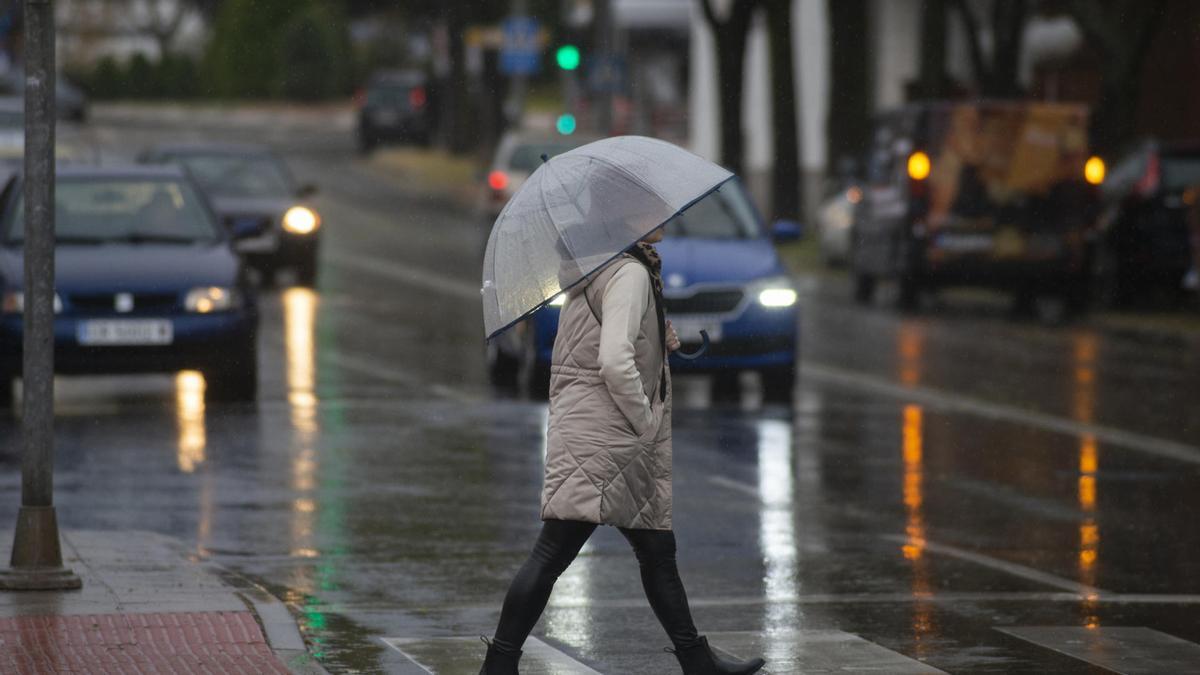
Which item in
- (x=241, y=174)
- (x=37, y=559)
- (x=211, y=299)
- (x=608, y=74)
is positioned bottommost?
(x=37, y=559)

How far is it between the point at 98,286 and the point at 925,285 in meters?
13.2

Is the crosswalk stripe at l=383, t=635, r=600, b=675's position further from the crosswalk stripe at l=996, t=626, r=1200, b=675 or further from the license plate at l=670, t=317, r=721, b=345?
the license plate at l=670, t=317, r=721, b=345

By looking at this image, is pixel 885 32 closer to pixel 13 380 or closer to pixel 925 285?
pixel 925 285

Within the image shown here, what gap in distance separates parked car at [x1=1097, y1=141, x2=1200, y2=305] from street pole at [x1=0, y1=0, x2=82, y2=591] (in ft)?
59.8

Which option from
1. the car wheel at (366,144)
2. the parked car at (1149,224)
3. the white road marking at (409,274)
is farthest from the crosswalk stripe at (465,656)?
the car wheel at (366,144)

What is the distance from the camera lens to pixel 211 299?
15688mm

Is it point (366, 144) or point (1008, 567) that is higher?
point (366, 144)

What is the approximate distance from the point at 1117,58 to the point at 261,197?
32.8ft

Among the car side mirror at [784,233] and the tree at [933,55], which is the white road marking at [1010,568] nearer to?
the car side mirror at [784,233]

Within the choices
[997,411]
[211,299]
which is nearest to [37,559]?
[211,299]

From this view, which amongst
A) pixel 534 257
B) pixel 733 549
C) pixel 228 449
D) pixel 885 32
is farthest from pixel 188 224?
pixel 885 32

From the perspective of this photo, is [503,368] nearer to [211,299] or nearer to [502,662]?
[211,299]

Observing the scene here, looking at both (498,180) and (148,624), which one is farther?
(498,180)

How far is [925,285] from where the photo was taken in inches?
1057
